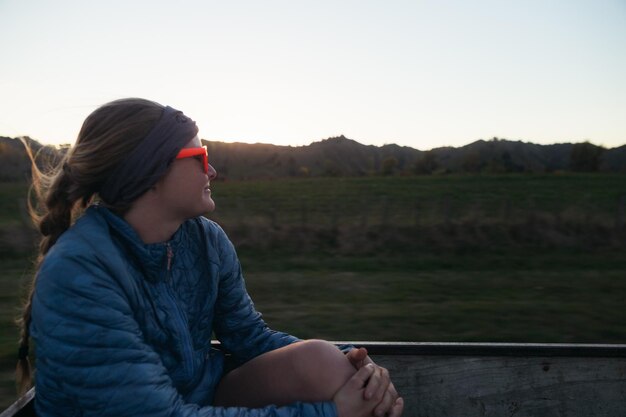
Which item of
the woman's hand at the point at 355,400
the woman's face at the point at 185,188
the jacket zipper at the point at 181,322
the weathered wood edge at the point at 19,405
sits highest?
the woman's face at the point at 185,188

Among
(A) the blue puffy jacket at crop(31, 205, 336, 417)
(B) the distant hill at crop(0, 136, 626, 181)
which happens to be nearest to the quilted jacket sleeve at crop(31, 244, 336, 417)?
(A) the blue puffy jacket at crop(31, 205, 336, 417)

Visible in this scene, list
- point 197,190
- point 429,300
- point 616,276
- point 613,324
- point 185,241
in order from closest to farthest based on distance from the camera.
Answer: point 197,190, point 185,241, point 613,324, point 429,300, point 616,276

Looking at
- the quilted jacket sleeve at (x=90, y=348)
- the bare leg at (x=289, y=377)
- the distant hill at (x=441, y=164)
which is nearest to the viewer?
the quilted jacket sleeve at (x=90, y=348)

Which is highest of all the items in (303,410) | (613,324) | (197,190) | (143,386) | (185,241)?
(197,190)

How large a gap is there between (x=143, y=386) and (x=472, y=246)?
7.43 metres

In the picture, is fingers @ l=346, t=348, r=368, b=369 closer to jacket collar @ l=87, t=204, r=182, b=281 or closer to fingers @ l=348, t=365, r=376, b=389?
fingers @ l=348, t=365, r=376, b=389

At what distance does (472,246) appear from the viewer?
27.8 feet

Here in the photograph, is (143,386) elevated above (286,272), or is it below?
above

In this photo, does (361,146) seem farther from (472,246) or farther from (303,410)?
(303,410)

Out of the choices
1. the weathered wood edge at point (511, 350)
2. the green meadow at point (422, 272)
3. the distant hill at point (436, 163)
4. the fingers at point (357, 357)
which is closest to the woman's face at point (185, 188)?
the fingers at point (357, 357)

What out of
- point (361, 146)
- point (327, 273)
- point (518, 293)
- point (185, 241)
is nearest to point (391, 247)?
point (327, 273)

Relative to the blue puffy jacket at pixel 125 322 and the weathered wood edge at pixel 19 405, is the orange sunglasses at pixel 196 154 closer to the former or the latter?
the blue puffy jacket at pixel 125 322

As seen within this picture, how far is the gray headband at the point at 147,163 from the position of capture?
1.73 metres

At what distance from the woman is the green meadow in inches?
81.3
